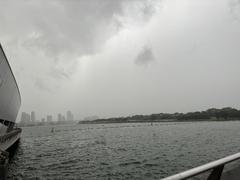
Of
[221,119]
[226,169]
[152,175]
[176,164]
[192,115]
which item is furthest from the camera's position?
[192,115]

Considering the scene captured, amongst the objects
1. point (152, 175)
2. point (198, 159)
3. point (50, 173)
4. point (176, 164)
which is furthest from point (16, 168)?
point (198, 159)

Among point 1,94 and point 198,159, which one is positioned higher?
point 1,94

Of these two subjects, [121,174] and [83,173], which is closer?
[121,174]

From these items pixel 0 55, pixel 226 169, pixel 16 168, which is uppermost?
pixel 0 55

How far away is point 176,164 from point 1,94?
64.5 feet

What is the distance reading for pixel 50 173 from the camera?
58.0 feet

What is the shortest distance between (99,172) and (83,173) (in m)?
1.31

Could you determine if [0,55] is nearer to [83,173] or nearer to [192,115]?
[83,173]

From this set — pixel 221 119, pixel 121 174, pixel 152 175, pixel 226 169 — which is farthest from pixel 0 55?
pixel 221 119

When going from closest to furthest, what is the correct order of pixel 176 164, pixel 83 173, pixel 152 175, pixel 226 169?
1. pixel 226 169
2. pixel 152 175
3. pixel 83 173
4. pixel 176 164

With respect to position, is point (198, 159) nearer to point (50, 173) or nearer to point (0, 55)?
point (50, 173)

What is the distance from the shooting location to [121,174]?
634 inches

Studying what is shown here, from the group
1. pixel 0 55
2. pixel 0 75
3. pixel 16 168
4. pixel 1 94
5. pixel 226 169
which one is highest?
pixel 0 55

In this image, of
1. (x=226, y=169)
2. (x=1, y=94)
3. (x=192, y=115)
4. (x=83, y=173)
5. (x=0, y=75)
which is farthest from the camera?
(x=192, y=115)
